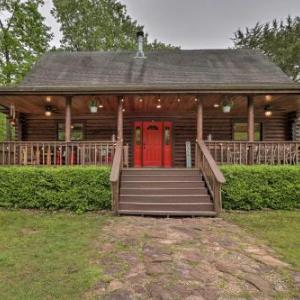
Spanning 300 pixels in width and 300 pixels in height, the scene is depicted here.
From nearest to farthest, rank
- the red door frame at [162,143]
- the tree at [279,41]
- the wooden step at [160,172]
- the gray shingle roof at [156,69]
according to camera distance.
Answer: the wooden step at [160,172]
the gray shingle roof at [156,69]
the red door frame at [162,143]
the tree at [279,41]

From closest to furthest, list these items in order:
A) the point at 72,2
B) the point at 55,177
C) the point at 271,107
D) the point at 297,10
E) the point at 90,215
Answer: the point at 90,215 < the point at 55,177 < the point at 271,107 < the point at 72,2 < the point at 297,10

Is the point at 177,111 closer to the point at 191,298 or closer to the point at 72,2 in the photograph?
the point at 191,298

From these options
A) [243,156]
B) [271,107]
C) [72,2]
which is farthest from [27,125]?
[72,2]

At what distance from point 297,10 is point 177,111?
2356 cm

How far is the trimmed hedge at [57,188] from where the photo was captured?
6.91m

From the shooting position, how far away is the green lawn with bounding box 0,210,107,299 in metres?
3.02

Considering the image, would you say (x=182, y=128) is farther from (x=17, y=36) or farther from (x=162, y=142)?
(x=17, y=36)

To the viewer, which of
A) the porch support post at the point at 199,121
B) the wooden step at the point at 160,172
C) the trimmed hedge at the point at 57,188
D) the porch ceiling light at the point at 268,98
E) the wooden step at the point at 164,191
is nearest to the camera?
the trimmed hedge at the point at 57,188

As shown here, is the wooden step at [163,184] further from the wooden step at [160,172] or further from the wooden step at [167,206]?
the wooden step at [167,206]

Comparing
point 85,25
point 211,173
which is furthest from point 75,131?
point 85,25

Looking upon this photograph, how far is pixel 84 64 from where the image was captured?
40.1 ft

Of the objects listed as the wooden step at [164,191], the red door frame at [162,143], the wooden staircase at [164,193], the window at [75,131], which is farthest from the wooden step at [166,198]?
the window at [75,131]

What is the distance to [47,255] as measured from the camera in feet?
13.2

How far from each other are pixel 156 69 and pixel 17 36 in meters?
12.8
